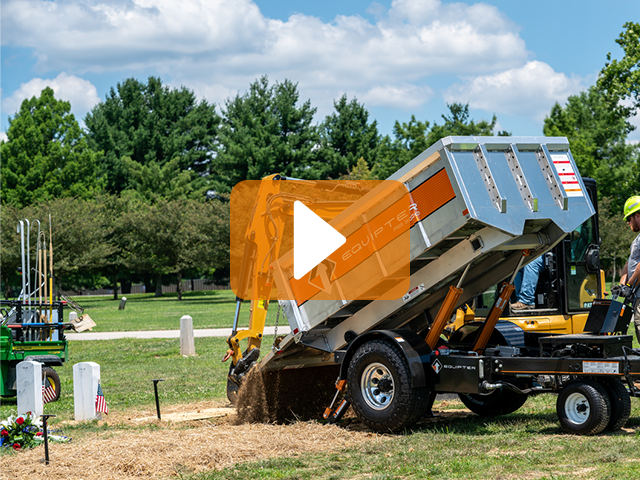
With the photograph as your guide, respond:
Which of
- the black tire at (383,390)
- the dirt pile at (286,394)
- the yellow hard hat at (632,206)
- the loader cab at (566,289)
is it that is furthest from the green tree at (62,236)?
the yellow hard hat at (632,206)

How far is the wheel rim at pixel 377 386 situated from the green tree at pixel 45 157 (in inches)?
2093

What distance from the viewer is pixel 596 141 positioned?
62594 mm

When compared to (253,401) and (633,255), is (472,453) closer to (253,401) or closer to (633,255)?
(633,255)

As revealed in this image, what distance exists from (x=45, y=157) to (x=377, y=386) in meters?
57.4

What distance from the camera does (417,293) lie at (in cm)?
796

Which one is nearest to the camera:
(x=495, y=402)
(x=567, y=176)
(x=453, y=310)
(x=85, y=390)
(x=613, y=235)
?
(x=567, y=176)

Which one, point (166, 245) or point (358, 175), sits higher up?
point (358, 175)

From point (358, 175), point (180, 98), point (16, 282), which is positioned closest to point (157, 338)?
point (358, 175)

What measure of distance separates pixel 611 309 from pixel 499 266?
135 cm

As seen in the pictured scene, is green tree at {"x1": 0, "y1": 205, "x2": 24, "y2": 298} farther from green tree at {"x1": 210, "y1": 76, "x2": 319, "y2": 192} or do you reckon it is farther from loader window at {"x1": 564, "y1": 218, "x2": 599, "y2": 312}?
loader window at {"x1": 564, "y1": 218, "x2": 599, "y2": 312}

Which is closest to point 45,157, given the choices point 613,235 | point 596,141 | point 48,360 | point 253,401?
point 613,235

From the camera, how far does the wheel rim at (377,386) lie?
791 cm

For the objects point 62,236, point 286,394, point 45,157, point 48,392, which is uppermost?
point 45,157

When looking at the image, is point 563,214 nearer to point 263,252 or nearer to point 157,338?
point 263,252
